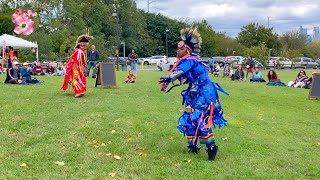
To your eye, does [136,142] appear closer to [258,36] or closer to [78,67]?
[78,67]

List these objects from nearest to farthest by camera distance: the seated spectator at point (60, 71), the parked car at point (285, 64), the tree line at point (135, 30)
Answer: the seated spectator at point (60, 71)
the parked car at point (285, 64)
the tree line at point (135, 30)

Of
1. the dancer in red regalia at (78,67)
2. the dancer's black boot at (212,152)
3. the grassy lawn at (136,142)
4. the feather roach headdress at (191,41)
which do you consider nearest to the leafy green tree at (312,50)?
the grassy lawn at (136,142)

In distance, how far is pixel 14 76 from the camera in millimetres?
18156

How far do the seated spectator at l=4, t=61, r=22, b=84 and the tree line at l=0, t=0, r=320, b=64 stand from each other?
109ft

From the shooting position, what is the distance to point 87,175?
5.79 metres

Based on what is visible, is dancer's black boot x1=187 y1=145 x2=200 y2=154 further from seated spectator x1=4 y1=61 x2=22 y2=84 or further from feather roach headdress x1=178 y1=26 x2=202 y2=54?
seated spectator x1=4 y1=61 x2=22 y2=84

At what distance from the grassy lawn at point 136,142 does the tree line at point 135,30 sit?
134 ft

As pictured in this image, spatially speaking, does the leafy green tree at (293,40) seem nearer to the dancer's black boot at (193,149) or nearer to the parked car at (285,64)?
the parked car at (285,64)

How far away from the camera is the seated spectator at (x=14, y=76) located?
18.0m

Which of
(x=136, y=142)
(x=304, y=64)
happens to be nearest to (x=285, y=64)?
(x=304, y=64)

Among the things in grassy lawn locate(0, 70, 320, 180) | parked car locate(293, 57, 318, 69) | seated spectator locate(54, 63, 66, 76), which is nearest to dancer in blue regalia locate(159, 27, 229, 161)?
grassy lawn locate(0, 70, 320, 180)

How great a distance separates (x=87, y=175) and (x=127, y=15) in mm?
71910

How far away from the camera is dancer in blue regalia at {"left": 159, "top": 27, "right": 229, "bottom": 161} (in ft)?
22.2

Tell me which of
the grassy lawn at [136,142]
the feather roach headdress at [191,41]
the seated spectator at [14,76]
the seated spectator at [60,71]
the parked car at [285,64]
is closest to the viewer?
the grassy lawn at [136,142]
